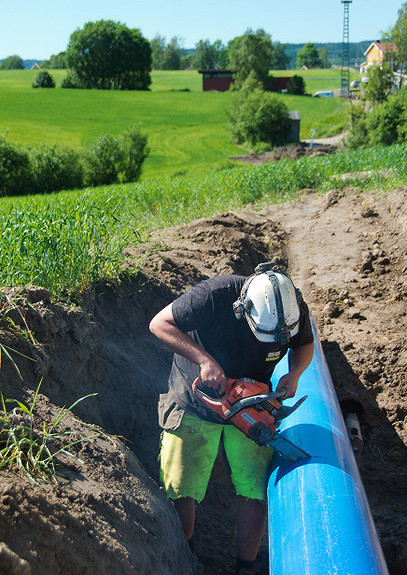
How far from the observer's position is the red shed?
7244 cm

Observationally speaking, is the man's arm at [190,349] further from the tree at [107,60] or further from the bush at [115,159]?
the tree at [107,60]

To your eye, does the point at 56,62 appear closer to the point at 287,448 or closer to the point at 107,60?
the point at 107,60

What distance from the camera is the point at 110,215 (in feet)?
17.1

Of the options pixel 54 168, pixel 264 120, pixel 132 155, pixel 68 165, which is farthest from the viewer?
pixel 264 120

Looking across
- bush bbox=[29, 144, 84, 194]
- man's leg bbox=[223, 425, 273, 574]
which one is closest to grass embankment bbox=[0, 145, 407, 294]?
man's leg bbox=[223, 425, 273, 574]

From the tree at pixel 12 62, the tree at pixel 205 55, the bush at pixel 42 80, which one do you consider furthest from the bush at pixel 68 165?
the tree at pixel 12 62

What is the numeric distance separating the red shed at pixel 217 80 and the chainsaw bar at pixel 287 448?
74759mm

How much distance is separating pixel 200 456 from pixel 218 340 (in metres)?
0.75

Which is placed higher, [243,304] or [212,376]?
[243,304]

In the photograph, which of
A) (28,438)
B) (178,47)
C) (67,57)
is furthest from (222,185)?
(178,47)

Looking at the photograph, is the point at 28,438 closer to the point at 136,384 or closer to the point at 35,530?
the point at 35,530

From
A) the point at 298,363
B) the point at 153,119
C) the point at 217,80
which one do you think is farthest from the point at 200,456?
the point at 217,80

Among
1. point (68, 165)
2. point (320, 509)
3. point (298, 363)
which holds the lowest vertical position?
point (320, 509)

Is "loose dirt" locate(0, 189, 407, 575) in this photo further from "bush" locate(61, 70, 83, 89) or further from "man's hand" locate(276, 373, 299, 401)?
"bush" locate(61, 70, 83, 89)
